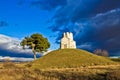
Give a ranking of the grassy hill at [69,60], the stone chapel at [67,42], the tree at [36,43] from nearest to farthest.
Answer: the grassy hill at [69,60]
the tree at [36,43]
the stone chapel at [67,42]

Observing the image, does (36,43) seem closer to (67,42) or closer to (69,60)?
(67,42)

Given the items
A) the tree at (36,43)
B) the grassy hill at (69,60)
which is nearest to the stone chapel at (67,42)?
the tree at (36,43)

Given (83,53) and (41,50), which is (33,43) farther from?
(83,53)

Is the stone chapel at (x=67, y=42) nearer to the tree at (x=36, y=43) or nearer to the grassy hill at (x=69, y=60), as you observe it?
the tree at (x=36, y=43)

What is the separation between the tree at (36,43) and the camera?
159375 millimetres

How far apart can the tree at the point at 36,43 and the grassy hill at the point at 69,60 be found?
14338 mm

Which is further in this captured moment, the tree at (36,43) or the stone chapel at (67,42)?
the stone chapel at (67,42)

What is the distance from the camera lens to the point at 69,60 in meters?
129

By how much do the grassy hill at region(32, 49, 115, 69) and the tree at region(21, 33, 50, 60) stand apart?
47.0 feet

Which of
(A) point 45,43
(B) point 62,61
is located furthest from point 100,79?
(A) point 45,43

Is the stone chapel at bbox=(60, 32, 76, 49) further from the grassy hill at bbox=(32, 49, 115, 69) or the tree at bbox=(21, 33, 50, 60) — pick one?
the grassy hill at bbox=(32, 49, 115, 69)

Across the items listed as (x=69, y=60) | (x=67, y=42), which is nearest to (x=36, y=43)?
(x=67, y=42)

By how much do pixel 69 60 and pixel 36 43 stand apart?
3727cm

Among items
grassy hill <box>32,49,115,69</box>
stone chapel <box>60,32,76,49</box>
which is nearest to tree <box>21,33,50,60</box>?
stone chapel <box>60,32,76,49</box>
